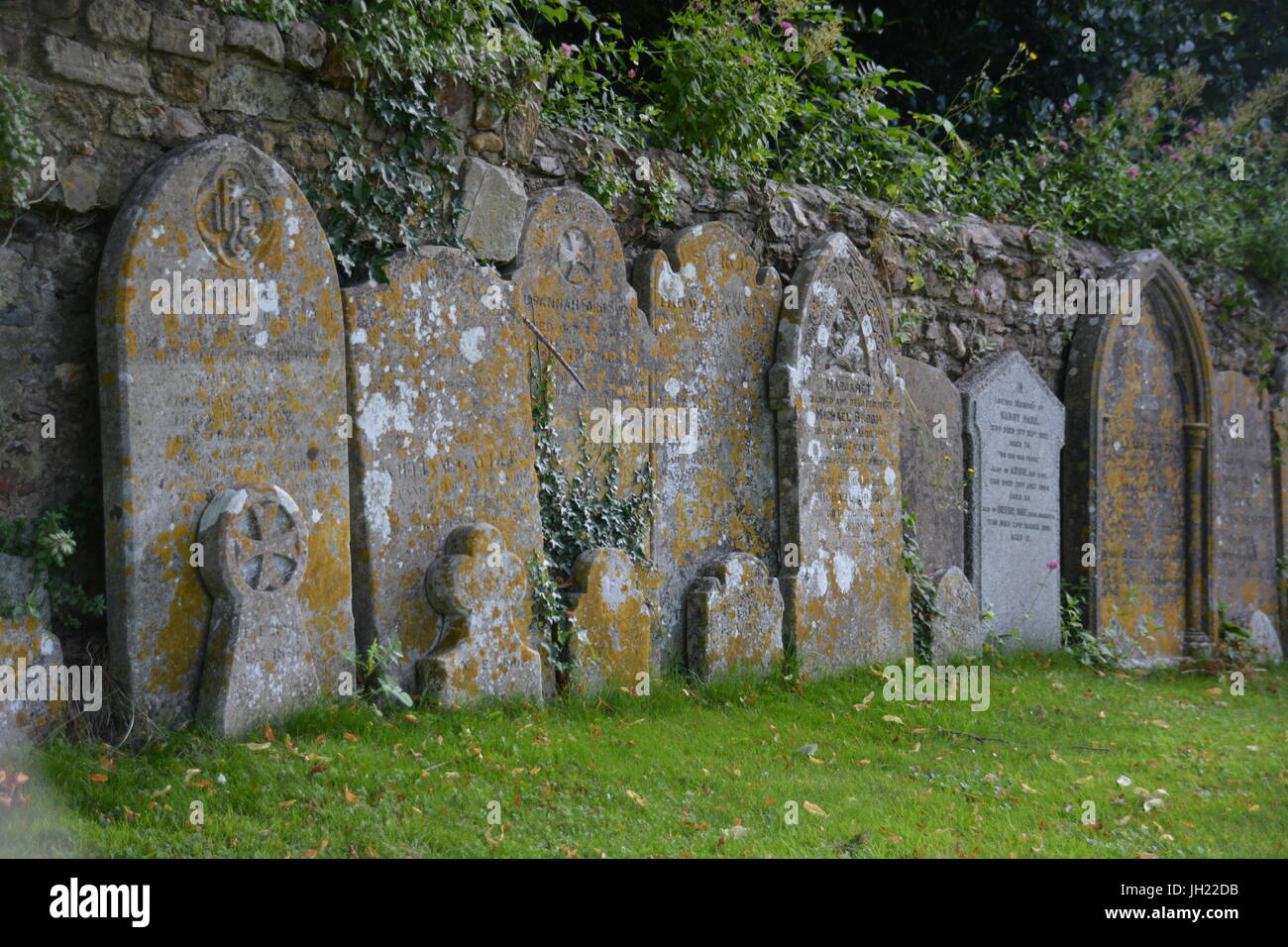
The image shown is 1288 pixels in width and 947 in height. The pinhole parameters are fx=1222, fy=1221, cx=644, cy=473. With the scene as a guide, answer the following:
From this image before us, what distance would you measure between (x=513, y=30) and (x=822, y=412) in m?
2.79

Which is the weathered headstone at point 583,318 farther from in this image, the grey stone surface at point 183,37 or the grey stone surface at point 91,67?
the grey stone surface at point 91,67

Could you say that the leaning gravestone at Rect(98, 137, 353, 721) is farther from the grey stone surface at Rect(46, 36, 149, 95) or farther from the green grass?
the green grass

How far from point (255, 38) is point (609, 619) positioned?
2.97 metres

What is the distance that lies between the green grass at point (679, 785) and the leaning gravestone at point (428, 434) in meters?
0.54

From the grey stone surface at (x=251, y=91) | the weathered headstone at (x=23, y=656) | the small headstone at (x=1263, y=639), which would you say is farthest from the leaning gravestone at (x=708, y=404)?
the small headstone at (x=1263, y=639)

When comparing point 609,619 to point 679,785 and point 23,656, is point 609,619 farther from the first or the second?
point 23,656

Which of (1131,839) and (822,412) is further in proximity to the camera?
(822,412)

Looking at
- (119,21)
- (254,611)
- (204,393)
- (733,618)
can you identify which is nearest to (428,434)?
(204,393)

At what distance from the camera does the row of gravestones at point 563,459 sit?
14.6 feet

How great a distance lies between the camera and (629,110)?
7.17 meters

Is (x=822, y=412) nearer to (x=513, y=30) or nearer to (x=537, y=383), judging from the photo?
(x=537, y=383)

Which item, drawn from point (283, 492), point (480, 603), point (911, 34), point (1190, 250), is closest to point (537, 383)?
point (480, 603)

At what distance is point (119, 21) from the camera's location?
14.9 ft

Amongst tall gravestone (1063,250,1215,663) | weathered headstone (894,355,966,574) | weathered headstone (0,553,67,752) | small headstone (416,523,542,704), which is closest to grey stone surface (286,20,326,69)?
small headstone (416,523,542,704)
